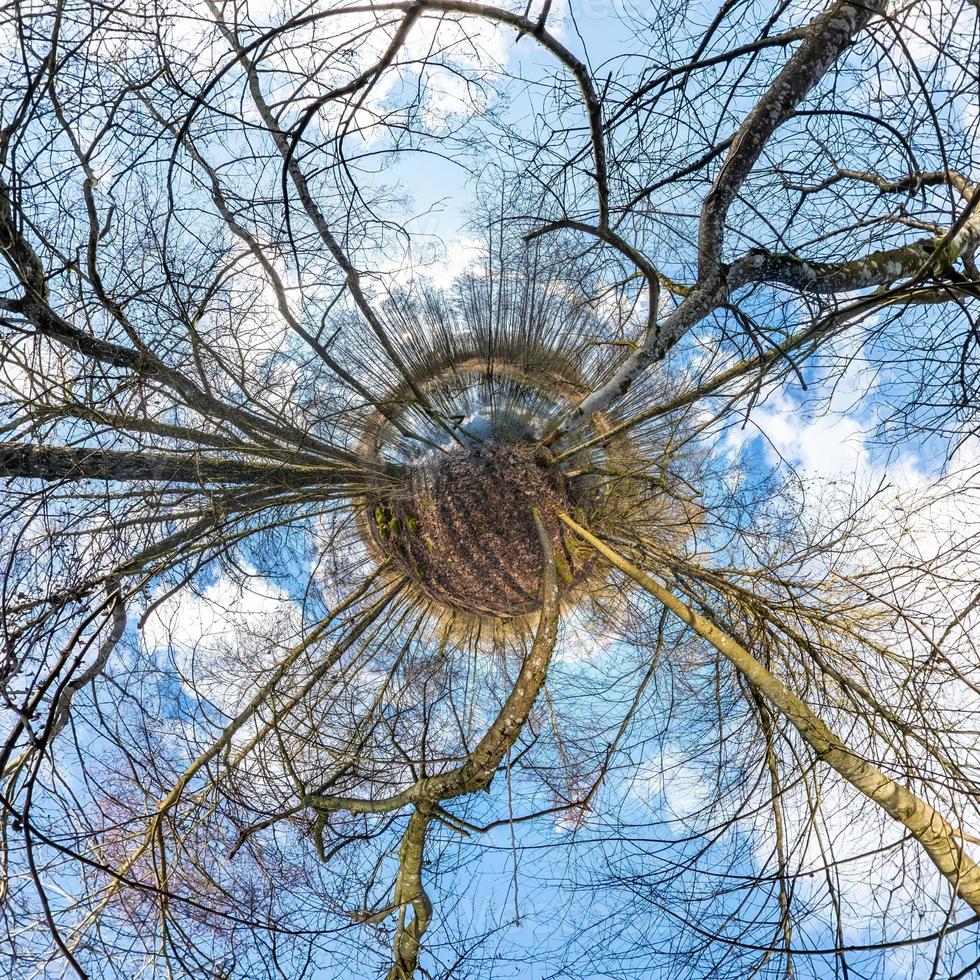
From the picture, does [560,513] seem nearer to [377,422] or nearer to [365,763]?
[377,422]

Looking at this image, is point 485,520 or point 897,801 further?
point 485,520

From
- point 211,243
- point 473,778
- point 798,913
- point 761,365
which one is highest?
point 211,243

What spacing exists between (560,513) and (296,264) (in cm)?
209

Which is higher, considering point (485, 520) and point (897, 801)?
point (485, 520)

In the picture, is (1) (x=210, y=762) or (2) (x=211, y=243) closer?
(2) (x=211, y=243)

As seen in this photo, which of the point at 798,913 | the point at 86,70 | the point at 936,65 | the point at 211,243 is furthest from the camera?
the point at 211,243

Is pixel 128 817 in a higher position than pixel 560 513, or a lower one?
lower

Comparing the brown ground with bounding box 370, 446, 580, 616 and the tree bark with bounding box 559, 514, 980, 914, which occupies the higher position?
the brown ground with bounding box 370, 446, 580, 616

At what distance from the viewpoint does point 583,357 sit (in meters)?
4.86

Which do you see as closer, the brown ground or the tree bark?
the tree bark

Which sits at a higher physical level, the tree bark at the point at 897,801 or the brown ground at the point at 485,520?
the brown ground at the point at 485,520

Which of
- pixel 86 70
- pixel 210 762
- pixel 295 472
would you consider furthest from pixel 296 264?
pixel 210 762

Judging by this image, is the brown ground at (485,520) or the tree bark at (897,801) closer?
the tree bark at (897,801)

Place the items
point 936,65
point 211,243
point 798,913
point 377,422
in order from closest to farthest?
point 936,65
point 798,913
point 211,243
point 377,422
